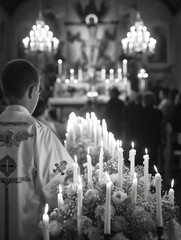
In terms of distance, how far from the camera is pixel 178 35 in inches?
857

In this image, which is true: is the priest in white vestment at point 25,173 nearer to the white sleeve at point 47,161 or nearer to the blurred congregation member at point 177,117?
the white sleeve at point 47,161

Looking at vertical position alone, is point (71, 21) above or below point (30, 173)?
above

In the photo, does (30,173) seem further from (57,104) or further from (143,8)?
(143,8)

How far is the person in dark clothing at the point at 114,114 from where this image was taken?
9.25 meters

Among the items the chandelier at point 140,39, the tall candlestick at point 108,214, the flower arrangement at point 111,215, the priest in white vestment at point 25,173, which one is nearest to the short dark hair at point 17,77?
the priest in white vestment at point 25,173

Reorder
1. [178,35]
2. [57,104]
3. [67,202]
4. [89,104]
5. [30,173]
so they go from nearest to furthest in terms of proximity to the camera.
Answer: [67,202], [30,173], [89,104], [57,104], [178,35]

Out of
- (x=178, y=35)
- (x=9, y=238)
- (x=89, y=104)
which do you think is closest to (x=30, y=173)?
(x=9, y=238)

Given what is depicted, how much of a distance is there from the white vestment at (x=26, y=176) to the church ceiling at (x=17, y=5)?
1941cm

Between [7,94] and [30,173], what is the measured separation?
0.43m

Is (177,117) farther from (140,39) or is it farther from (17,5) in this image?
(17,5)

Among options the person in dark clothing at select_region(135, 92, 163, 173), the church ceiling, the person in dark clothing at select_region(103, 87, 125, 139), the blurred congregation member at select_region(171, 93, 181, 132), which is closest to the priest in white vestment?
the person in dark clothing at select_region(135, 92, 163, 173)

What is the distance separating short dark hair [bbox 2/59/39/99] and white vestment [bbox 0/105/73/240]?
0.21 metres

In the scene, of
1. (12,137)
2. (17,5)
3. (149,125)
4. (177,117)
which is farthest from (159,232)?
(17,5)

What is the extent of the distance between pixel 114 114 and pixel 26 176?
678 centimetres
